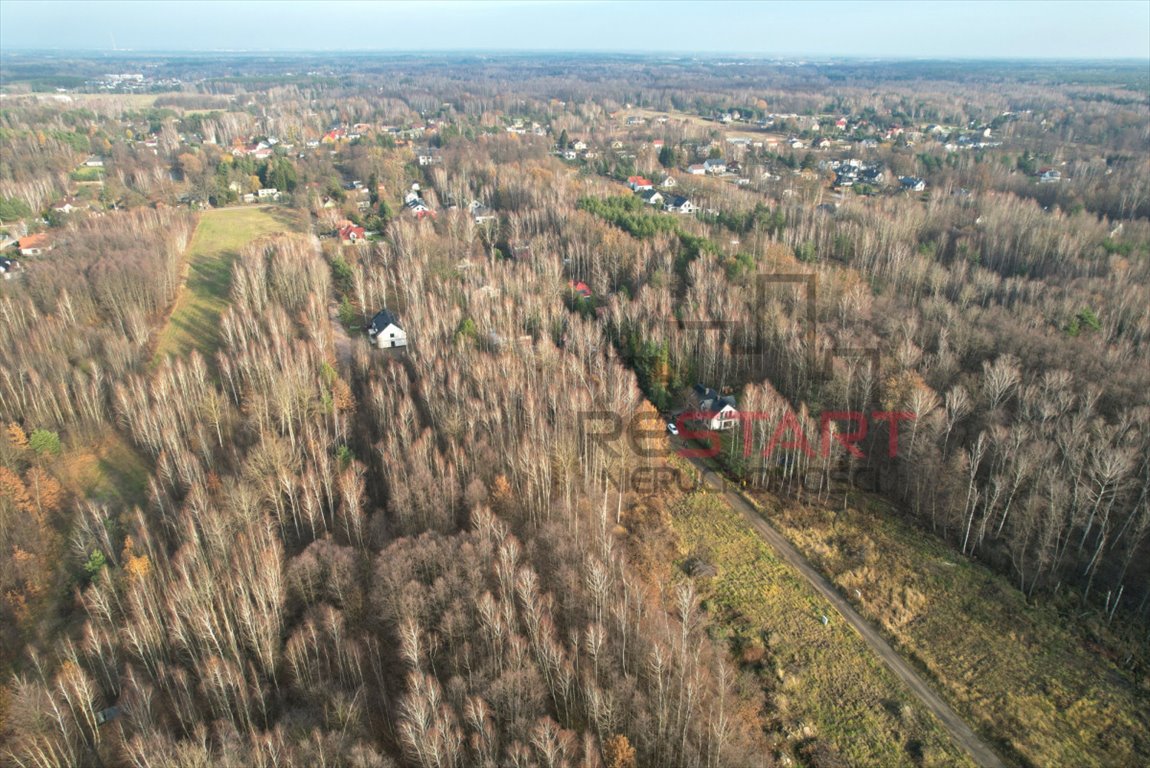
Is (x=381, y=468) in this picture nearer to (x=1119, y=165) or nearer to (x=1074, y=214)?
(x=1074, y=214)

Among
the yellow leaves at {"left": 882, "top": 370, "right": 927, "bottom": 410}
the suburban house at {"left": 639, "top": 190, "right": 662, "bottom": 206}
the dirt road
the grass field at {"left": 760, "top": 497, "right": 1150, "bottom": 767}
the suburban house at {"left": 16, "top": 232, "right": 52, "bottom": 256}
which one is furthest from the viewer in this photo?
the suburban house at {"left": 639, "top": 190, "right": 662, "bottom": 206}

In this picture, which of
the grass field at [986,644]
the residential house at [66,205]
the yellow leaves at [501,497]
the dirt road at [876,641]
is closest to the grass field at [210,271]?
the residential house at [66,205]

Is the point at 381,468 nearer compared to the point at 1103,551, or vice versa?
the point at 1103,551

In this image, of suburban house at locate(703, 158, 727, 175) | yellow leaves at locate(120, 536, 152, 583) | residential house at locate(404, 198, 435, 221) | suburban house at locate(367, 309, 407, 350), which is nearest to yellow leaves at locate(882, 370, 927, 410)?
suburban house at locate(367, 309, 407, 350)

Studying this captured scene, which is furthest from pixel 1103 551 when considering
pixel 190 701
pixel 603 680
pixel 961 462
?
pixel 190 701

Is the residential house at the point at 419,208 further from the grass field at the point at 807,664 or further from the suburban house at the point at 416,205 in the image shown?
the grass field at the point at 807,664

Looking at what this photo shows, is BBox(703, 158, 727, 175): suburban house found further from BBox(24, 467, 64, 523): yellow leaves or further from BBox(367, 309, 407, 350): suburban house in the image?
BBox(24, 467, 64, 523): yellow leaves
